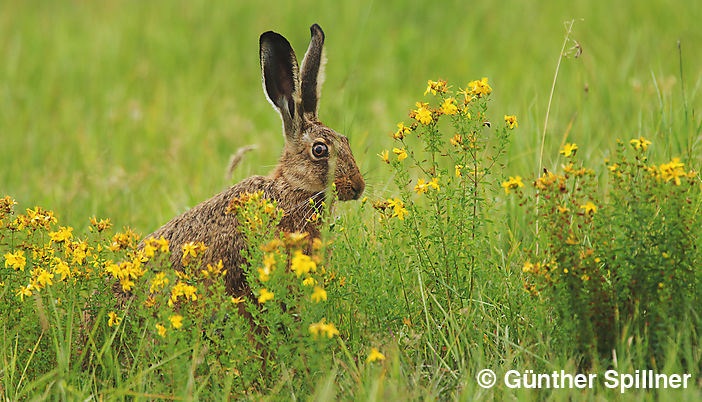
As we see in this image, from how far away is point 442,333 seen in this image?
356 centimetres

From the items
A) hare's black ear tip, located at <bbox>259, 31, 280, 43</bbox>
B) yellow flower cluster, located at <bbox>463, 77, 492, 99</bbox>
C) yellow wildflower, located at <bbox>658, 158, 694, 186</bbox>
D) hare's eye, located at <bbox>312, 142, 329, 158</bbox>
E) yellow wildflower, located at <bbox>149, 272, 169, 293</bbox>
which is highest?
hare's black ear tip, located at <bbox>259, 31, 280, 43</bbox>

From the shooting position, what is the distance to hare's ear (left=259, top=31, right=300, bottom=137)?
442 cm

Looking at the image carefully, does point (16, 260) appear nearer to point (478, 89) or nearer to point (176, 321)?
point (176, 321)

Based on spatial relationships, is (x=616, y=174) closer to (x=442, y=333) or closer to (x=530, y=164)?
(x=442, y=333)

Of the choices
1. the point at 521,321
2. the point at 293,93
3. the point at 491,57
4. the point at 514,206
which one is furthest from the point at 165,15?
the point at 521,321

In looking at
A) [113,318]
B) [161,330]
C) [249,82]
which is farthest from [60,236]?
[249,82]

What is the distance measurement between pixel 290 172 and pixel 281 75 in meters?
0.60

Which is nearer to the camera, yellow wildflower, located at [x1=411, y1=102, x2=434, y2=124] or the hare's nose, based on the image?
yellow wildflower, located at [x1=411, y1=102, x2=434, y2=124]

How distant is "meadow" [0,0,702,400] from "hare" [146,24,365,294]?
0.18m

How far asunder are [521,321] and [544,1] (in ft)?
23.0

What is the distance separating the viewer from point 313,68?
Answer: 15.3 feet

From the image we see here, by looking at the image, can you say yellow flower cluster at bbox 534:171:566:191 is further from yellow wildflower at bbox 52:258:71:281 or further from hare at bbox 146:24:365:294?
yellow wildflower at bbox 52:258:71:281

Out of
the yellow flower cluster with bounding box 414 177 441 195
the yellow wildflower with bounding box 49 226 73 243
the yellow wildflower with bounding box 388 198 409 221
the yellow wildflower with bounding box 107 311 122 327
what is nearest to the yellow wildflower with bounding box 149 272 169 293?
the yellow wildflower with bounding box 107 311 122 327

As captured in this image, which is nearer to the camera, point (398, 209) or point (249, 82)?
point (398, 209)
